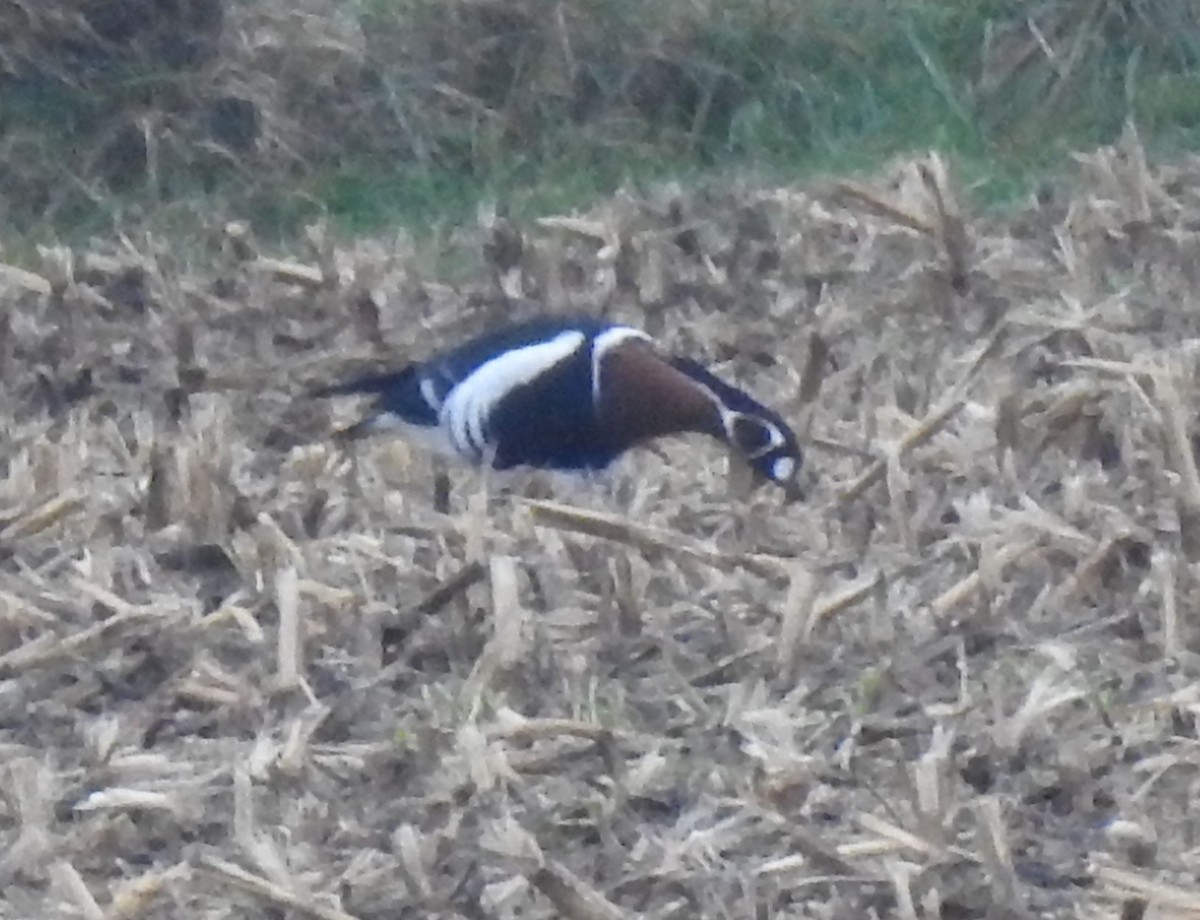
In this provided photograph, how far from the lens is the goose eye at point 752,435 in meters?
2.56

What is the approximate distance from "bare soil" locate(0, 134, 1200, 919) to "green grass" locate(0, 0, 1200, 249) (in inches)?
44.8

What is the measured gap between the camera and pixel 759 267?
352 centimetres

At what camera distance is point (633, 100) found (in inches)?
185

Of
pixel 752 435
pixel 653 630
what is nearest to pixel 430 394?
pixel 752 435

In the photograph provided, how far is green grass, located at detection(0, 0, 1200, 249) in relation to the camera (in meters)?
4.48

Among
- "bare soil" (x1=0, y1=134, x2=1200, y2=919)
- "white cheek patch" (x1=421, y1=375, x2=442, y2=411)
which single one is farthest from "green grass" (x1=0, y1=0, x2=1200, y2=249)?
"white cheek patch" (x1=421, y1=375, x2=442, y2=411)

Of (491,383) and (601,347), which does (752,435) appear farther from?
(491,383)

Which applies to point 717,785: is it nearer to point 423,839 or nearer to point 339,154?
point 423,839

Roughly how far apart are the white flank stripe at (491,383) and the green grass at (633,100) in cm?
179

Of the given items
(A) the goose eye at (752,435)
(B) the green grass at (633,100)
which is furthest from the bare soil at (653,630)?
(B) the green grass at (633,100)

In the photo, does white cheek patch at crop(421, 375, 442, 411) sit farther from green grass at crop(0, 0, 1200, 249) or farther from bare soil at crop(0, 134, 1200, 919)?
green grass at crop(0, 0, 1200, 249)

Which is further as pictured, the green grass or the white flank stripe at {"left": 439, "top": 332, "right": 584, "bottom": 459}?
the green grass

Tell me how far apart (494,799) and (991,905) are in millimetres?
454

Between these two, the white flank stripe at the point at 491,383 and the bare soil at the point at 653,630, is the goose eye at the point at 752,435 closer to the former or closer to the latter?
the bare soil at the point at 653,630
